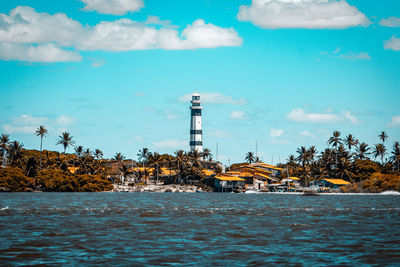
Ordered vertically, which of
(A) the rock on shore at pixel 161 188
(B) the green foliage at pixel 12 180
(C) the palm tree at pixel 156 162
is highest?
(C) the palm tree at pixel 156 162

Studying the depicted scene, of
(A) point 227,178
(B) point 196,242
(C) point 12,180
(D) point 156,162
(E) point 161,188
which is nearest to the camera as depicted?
(B) point 196,242

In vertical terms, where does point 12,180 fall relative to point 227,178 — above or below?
below

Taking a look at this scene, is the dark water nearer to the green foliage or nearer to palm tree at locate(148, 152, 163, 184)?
the green foliage

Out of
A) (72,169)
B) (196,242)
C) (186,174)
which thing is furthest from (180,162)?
(196,242)

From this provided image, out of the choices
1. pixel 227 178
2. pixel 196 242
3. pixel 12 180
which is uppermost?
pixel 227 178

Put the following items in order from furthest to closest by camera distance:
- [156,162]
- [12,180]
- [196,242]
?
[156,162], [12,180], [196,242]

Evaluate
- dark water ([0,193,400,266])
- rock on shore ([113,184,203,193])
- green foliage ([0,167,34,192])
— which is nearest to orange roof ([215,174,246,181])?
rock on shore ([113,184,203,193])

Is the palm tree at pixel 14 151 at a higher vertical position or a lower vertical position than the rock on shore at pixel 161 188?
higher

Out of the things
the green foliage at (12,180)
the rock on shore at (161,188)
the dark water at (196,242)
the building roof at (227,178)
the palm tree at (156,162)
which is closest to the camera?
the dark water at (196,242)

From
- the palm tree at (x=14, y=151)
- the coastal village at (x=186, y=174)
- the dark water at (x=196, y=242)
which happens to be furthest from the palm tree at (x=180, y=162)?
the dark water at (x=196, y=242)

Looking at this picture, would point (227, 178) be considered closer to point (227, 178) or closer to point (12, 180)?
point (227, 178)

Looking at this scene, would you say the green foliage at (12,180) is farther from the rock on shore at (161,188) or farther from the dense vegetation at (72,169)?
the rock on shore at (161,188)

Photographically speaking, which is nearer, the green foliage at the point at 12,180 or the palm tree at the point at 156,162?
the green foliage at the point at 12,180

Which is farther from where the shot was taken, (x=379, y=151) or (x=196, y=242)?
(x=379, y=151)
